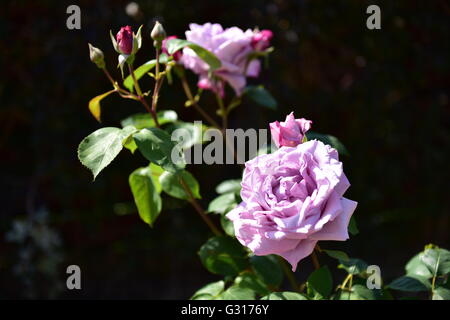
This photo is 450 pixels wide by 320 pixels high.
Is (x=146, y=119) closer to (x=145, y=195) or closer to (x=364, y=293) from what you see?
(x=145, y=195)

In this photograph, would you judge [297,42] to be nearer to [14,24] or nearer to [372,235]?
[372,235]

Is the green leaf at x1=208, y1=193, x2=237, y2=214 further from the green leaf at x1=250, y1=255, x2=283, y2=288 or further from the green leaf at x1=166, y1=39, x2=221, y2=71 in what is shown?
the green leaf at x1=166, y1=39, x2=221, y2=71

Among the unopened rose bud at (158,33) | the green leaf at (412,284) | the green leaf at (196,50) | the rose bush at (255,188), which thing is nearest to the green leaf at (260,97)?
the rose bush at (255,188)

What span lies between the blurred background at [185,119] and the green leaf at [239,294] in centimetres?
110

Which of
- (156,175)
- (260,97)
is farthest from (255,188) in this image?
(260,97)

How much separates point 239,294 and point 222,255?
102mm

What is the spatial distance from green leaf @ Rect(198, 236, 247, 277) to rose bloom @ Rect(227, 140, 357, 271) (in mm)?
287

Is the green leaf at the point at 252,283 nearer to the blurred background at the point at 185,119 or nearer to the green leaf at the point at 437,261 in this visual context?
the green leaf at the point at 437,261

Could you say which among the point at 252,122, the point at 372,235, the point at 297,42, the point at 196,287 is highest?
the point at 297,42

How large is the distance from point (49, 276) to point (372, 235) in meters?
1.25

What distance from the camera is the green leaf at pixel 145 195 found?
3.18 ft

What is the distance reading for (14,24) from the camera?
6.72ft
